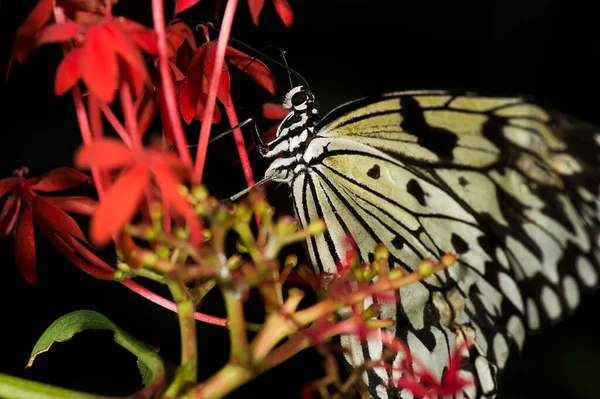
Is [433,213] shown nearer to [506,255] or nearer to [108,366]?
[506,255]

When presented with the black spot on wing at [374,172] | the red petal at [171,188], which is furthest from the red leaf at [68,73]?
the black spot on wing at [374,172]

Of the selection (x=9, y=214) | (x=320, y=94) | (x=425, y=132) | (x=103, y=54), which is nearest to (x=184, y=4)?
(x=103, y=54)

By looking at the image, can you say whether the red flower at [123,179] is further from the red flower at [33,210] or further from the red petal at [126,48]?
the red flower at [33,210]

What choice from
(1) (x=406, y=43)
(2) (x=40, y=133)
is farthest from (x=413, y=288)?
(1) (x=406, y=43)

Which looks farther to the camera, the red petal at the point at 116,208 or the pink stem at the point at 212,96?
the pink stem at the point at 212,96

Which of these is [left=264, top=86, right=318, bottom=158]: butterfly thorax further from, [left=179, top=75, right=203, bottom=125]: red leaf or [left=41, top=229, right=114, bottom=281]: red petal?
[left=41, top=229, right=114, bottom=281]: red petal

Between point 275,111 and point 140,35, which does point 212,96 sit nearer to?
point 140,35
